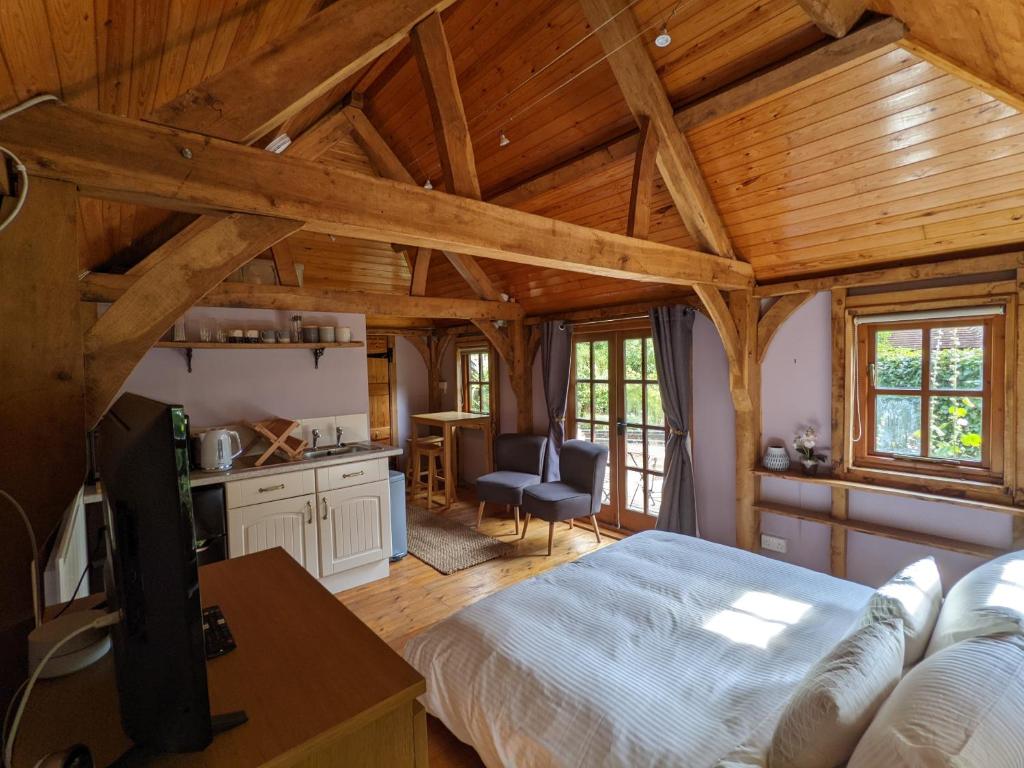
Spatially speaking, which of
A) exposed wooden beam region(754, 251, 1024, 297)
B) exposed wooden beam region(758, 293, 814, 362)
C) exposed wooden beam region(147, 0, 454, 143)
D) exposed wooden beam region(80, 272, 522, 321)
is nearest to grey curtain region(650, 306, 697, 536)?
exposed wooden beam region(758, 293, 814, 362)

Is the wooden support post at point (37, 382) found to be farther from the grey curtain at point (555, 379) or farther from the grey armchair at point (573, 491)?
the grey curtain at point (555, 379)

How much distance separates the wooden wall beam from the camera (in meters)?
2.55

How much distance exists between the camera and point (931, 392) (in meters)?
2.87

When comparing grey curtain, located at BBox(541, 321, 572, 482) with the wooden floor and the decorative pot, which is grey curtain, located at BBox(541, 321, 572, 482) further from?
the decorative pot

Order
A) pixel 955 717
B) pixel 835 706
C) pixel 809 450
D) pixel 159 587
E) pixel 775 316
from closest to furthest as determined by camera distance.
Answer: pixel 159 587
pixel 955 717
pixel 835 706
pixel 809 450
pixel 775 316

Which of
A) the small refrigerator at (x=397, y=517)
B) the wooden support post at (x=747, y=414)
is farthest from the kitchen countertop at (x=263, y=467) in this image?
the wooden support post at (x=747, y=414)

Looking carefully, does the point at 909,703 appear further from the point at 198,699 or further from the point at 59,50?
the point at 59,50

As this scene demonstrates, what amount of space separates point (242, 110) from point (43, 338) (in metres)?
0.82

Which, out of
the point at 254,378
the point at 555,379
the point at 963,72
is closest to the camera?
the point at 963,72

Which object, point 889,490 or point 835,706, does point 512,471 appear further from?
point 835,706

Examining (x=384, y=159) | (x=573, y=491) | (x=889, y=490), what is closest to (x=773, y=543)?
(x=889, y=490)

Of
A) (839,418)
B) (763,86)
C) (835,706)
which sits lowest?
(835,706)

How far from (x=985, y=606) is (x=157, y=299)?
8.43 feet

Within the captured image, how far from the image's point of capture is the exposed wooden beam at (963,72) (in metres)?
1.86
